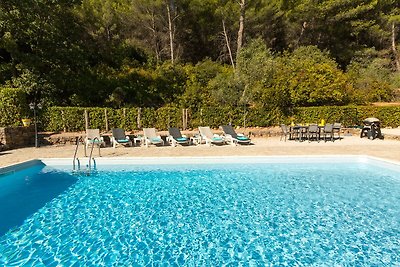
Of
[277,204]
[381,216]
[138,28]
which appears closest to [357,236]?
[381,216]

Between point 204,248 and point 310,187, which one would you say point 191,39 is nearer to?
point 310,187

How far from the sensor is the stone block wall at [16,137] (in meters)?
13.4

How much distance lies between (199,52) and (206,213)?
1066 inches

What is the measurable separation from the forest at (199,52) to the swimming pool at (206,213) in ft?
29.8

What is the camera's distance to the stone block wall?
44.0 ft

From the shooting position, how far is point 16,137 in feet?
46.2

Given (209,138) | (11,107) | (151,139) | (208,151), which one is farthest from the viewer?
(11,107)

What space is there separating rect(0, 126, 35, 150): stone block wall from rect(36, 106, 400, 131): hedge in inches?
62.5

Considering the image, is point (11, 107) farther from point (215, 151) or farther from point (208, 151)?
point (215, 151)

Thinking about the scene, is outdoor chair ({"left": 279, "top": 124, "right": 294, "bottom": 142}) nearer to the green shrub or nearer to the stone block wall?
the stone block wall

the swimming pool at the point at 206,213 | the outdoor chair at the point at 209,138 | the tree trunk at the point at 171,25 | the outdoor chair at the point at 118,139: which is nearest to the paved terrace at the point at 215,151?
the outdoor chair at the point at 118,139

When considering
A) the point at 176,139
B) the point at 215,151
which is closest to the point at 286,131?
the point at 215,151

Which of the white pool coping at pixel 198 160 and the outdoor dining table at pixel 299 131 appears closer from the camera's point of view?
the white pool coping at pixel 198 160

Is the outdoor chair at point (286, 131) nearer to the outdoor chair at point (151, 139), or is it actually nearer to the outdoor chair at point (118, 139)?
the outdoor chair at point (151, 139)
